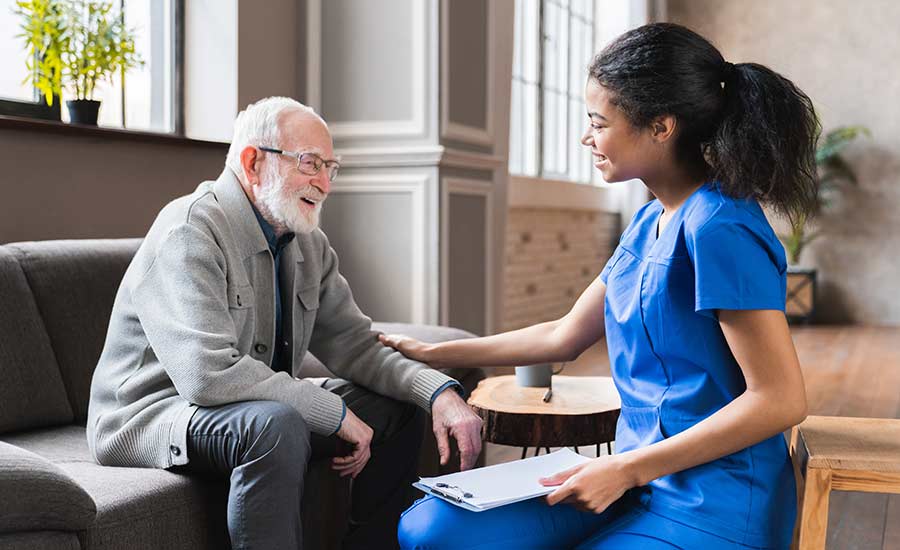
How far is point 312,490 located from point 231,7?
212 cm

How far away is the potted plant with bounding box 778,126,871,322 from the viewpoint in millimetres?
8328

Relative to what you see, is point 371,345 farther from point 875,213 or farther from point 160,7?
point 875,213

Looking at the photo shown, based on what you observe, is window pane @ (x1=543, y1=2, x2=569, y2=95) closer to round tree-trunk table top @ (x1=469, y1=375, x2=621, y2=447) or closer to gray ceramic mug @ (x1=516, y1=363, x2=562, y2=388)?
gray ceramic mug @ (x1=516, y1=363, x2=562, y2=388)

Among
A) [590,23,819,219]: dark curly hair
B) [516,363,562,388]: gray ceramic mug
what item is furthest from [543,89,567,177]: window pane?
[590,23,819,219]: dark curly hair

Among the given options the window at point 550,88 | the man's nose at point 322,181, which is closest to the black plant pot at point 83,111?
the man's nose at point 322,181

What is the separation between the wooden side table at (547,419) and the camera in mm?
2250

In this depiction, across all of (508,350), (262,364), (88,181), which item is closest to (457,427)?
(508,350)

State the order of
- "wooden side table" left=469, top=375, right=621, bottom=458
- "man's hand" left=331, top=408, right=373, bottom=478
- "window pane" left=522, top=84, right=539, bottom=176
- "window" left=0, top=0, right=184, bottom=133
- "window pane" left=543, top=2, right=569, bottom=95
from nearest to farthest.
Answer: "man's hand" left=331, top=408, right=373, bottom=478 → "wooden side table" left=469, top=375, right=621, bottom=458 → "window" left=0, top=0, right=184, bottom=133 → "window pane" left=522, top=84, right=539, bottom=176 → "window pane" left=543, top=2, right=569, bottom=95

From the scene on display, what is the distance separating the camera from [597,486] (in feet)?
4.67

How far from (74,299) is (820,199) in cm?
737

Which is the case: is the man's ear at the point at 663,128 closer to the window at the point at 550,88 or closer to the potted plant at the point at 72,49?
the potted plant at the point at 72,49

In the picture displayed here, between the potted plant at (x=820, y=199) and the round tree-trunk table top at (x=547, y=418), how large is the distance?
6.38 meters

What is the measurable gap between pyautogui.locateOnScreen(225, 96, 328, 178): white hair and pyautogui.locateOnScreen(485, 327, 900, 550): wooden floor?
6.24 ft

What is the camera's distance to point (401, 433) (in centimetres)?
219
